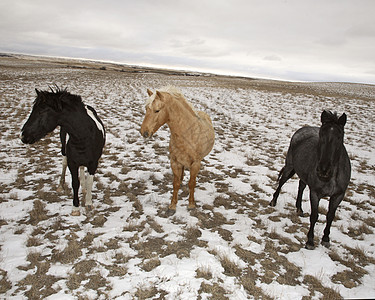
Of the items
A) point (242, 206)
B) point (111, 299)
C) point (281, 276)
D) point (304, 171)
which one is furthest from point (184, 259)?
point (304, 171)

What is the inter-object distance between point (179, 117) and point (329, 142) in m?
2.54

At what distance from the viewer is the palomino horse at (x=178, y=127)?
149 inches

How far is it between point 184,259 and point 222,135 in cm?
831

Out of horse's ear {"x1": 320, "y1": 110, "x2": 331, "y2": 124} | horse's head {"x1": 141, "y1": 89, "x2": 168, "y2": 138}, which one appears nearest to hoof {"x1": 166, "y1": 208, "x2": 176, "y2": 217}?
horse's head {"x1": 141, "y1": 89, "x2": 168, "y2": 138}

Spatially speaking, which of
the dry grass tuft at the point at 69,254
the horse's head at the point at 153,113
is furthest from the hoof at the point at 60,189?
the horse's head at the point at 153,113

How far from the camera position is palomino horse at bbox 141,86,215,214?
3.79 metres

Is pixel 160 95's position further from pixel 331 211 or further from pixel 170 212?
pixel 331 211

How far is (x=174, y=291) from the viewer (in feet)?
9.08

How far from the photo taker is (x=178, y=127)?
4.24m

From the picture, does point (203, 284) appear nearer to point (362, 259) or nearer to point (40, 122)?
point (362, 259)

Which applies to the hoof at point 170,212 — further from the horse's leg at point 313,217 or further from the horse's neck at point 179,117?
the horse's leg at point 313,217

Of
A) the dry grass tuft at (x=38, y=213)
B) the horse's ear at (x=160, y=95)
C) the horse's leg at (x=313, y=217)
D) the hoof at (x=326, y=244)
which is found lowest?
the dry grass tuft at (x=38, y=213)

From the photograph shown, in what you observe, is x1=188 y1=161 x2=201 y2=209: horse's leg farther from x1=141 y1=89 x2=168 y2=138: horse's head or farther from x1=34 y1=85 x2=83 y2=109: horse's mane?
x1=34 y1=85 x2=83 y2=109: horse's mane

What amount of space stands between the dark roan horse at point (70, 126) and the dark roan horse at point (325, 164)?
410 centimetres
